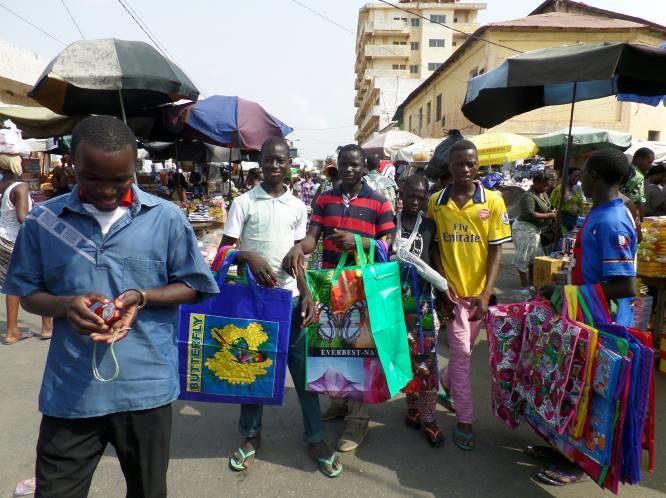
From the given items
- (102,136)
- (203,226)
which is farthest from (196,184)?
(102,136)

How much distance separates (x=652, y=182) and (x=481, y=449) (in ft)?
20.6

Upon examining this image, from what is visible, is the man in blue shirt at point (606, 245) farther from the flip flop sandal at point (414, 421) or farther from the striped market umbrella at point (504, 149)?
the striped market umbrella at point (504, 149)

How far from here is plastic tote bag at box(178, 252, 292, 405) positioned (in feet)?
7.84

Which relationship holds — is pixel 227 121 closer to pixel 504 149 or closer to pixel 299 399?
pixel 299 399

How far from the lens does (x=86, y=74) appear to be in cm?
434

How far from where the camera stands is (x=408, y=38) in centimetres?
5431

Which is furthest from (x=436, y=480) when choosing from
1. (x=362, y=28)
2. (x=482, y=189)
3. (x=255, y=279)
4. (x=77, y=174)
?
(x=362, y=28)

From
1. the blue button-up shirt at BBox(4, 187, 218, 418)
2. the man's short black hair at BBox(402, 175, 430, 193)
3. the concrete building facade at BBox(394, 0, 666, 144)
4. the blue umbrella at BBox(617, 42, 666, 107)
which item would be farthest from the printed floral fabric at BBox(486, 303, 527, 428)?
the concrete building facade at BBox(394, 0, 666, 144)

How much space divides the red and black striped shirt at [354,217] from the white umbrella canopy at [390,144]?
10.0 meters

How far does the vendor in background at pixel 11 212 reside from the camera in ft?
14.4

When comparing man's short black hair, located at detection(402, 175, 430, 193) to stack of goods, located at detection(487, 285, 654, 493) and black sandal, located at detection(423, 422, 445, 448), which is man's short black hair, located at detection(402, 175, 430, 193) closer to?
stack of goods, located at detection(487, 285, 654, 493)

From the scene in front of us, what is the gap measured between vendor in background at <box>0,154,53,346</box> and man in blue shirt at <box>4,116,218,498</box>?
3393mm

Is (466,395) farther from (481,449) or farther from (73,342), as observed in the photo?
(73,342)

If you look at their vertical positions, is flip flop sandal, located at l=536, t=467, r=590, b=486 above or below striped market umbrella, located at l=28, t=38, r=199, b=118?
below
